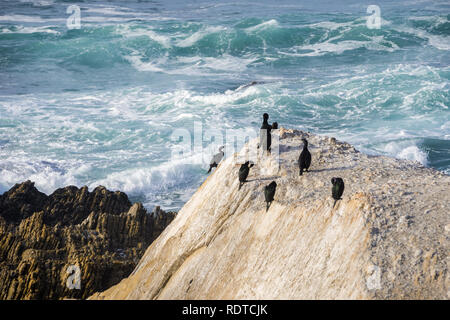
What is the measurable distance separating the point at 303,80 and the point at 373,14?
20256 millimetres

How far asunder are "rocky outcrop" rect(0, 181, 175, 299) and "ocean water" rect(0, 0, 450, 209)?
4433 mm

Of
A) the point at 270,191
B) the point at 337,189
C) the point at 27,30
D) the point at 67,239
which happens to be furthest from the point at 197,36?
the point at 337,189

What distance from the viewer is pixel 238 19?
5069cm

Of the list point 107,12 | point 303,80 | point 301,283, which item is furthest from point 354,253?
point 107,12

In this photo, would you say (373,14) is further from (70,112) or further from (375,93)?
(70,112)

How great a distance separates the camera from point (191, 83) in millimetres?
35250

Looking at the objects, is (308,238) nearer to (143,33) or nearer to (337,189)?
(337,189)

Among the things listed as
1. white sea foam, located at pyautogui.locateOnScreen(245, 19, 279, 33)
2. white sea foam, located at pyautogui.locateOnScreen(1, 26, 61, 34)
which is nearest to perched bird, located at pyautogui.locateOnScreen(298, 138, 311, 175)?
white sea foam, located at pyautogui.locateOnScreen(245, 19, 279, 33)

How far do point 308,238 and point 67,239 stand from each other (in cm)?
707

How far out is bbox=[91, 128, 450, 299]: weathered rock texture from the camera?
24.6ft

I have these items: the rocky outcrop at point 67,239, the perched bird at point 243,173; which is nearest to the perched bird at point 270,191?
the perched bird at point 243,173

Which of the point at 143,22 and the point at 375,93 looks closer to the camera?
the point at 375,93

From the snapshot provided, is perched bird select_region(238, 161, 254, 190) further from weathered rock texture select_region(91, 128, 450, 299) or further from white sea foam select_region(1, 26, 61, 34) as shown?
white sea foam select_region(1, 26, 61, 34)

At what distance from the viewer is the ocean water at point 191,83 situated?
22875 mm
